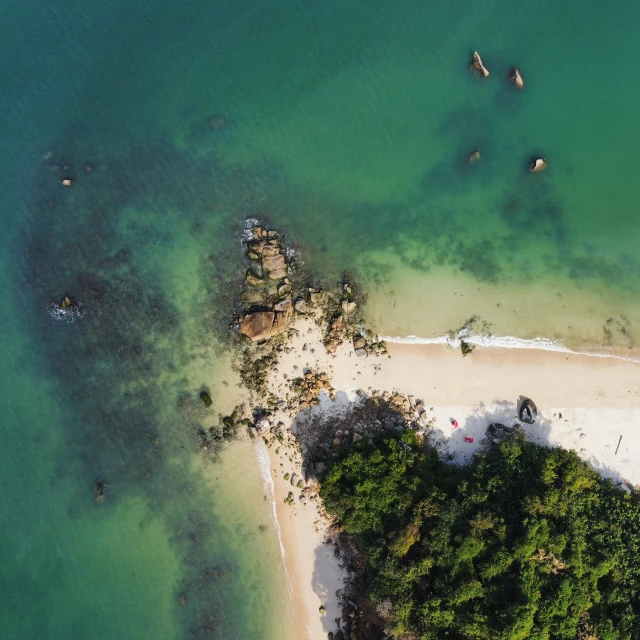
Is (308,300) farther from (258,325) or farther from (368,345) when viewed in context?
(368,345)

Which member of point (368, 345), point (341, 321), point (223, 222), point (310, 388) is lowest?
point (310, 388)

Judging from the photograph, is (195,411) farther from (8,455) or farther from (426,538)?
(426,538)

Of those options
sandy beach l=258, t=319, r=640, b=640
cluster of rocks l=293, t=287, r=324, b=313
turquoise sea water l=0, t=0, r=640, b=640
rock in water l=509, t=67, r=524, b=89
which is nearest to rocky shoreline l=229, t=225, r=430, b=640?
cluster of rocks l=293, t=287, r=324, b=313

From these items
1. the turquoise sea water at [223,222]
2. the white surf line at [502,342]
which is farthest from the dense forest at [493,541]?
the turquoise sea water at [223,222]

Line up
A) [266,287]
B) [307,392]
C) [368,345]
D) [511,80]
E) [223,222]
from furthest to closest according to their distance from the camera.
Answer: [511,80] < [223,222] < [266,287] < [368,345] < [307,392]

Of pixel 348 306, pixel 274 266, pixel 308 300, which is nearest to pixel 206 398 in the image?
pixel 308 300

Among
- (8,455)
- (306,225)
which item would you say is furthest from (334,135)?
(8,455)

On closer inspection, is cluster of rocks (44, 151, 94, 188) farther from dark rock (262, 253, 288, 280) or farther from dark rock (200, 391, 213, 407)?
dark rock (200, 391, 213, 407)
